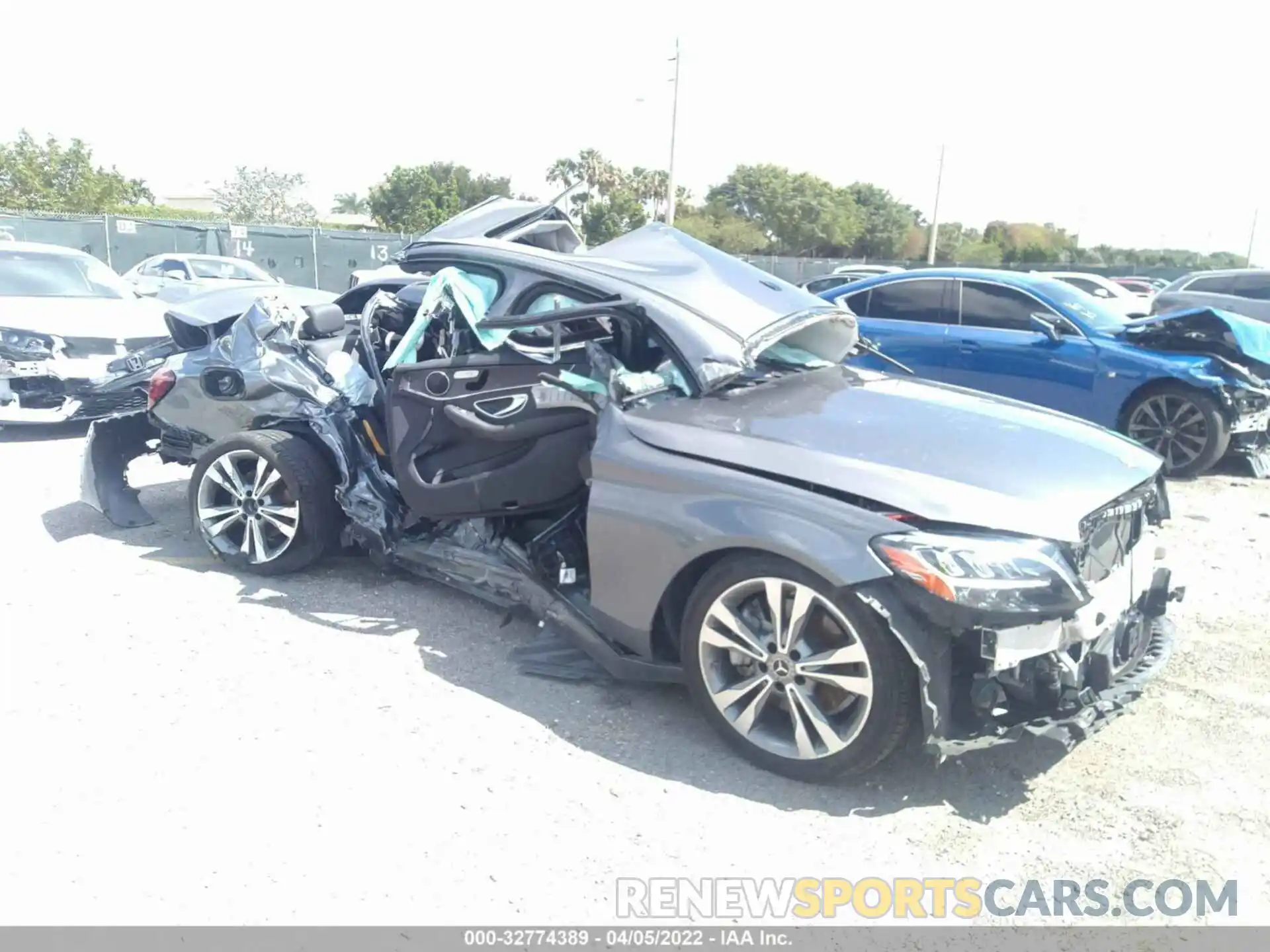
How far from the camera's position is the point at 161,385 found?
5.62 meters

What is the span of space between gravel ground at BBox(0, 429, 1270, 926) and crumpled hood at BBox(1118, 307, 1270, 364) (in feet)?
13.5

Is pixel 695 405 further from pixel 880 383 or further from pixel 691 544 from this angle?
pixel 880 383

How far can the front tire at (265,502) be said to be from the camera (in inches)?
197

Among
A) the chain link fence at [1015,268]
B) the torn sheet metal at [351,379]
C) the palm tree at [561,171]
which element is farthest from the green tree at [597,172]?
the torn sheet metal at [351,379]

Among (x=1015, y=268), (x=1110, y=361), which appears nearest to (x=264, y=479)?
(x=1110, y=361)

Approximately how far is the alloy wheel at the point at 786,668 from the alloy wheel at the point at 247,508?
257 cm

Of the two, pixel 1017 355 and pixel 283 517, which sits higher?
pixel 1017 355

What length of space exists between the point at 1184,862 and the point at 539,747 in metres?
2.10

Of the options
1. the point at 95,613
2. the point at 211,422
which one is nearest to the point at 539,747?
the point at 95,613

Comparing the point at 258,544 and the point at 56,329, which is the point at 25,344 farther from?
the point at 258,544

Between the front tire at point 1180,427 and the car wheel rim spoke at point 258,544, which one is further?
the front tire at point 1180,427

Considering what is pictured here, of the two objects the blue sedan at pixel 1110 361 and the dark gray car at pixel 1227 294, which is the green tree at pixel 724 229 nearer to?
the dark gray car at pixel 1227 294

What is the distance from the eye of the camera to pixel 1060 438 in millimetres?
3781

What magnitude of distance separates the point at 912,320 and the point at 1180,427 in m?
2.50
